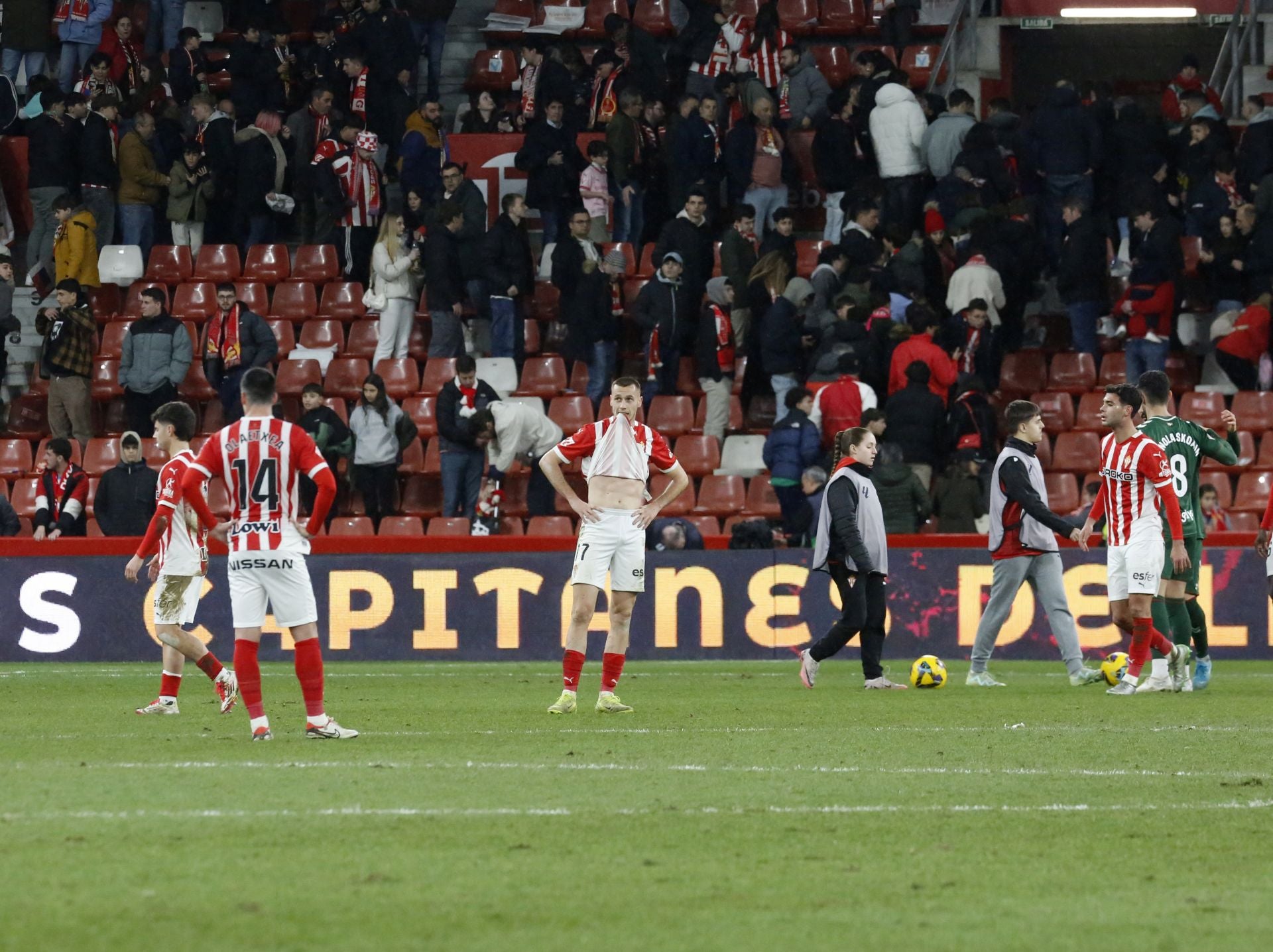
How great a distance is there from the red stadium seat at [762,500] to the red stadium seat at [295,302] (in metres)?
6.28

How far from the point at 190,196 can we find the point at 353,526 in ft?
18.7

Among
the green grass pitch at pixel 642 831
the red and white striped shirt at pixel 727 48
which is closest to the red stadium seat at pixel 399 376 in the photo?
the red and white striped shirt at pixel 727 48

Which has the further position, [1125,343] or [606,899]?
[1125,343]

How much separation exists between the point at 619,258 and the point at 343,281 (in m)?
3.80

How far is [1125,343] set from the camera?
70.7 ft

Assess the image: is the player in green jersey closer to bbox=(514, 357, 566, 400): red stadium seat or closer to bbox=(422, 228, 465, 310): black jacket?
bbox=(514, 357, 566, 400): red stadium seat

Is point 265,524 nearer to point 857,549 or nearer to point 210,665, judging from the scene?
point 210,665

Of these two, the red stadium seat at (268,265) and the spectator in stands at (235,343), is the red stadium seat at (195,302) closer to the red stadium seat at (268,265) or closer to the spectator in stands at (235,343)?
the red stadium seat at (268,265)

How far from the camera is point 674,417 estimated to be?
22.5m

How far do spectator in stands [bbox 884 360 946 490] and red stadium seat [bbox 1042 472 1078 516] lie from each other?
1551 mm

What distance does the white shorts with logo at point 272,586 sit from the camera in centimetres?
1051

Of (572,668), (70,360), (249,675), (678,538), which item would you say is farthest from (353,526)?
(249,675)

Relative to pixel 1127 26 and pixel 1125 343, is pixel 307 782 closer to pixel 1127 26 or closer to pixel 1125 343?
pixel 1125 343

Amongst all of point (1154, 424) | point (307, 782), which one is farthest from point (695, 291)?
point (307, 782)
